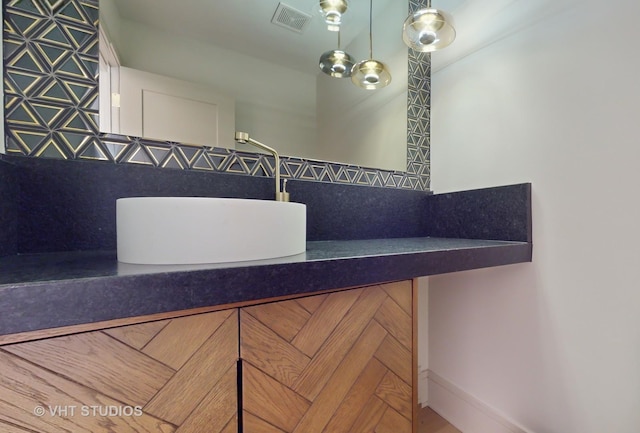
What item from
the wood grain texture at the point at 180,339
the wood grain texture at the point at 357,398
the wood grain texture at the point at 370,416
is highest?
the wood grain texture at the point at 180,339

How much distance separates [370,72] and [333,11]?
0.93 feet

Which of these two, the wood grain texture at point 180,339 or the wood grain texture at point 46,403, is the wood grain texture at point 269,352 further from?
the wood grain texture at point 46,403

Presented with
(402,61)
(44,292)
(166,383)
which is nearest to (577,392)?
(166,383)

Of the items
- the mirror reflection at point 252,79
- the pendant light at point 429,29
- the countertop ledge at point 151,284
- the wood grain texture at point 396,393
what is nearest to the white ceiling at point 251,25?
the mirror reflection at point 252,79

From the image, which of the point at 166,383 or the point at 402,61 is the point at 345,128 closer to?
the point at 402,61

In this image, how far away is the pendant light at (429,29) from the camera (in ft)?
3.28

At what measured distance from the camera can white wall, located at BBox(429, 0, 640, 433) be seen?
0.75 m

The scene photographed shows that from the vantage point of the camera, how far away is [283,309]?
56 cm

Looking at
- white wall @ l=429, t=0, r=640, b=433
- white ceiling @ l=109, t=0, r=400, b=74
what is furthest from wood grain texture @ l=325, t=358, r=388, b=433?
white ceiling @ l=109, t=0, r=400, b=74

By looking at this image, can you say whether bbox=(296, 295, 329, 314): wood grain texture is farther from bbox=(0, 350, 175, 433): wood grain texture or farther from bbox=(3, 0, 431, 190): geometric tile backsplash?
bbox=(3, 0, 431, 190): geometric tile backsplash

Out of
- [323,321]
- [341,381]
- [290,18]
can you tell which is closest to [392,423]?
[341,381]

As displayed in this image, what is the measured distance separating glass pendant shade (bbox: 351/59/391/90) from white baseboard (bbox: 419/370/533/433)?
4.66ft

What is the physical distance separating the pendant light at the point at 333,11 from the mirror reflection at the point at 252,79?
0.07ft

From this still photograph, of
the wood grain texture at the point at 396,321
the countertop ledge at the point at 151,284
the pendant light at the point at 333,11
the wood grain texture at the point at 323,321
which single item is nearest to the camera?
the countertop ledge at the point at 151,284
